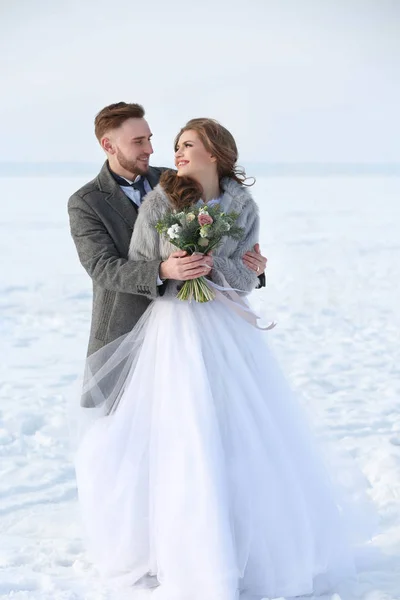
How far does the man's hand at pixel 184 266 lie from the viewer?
2732mm

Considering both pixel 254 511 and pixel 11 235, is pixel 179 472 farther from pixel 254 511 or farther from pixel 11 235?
pixel 11 235

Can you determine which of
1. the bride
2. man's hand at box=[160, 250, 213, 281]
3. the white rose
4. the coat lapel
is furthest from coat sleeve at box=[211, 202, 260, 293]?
the coat lapel

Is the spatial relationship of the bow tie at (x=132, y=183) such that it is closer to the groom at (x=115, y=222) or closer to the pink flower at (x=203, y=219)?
the groom at (x=115, y=222)

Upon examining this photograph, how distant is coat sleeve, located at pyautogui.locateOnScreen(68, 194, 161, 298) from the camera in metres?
2.82

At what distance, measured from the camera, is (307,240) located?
1160 cm

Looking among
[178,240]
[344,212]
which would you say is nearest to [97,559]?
[178,240]

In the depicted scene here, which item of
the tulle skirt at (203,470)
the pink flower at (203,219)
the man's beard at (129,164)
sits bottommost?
the tulle skirt at (203,470)

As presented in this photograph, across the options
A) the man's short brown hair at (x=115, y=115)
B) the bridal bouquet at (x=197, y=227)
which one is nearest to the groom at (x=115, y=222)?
the man's short brown hair at (x=115, y=115)

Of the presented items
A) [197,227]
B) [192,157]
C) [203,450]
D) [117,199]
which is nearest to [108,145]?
[117,199]

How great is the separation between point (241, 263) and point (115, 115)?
694mm

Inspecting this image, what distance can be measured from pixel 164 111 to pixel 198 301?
49.1 feet

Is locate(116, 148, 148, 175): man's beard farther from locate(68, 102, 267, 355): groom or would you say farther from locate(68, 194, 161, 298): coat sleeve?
locate(68, 194, 161, 298): coat sleeve

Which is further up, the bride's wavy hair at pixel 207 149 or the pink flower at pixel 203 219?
the bride's wavy hair at pixel 207 149

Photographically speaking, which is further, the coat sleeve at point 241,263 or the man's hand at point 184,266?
the coat sleeve at point 241,263
